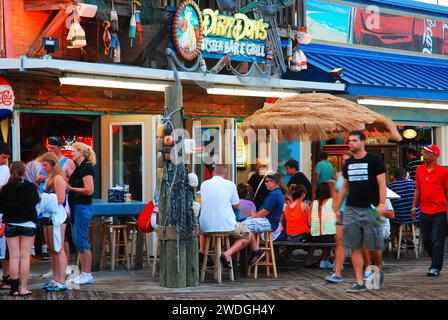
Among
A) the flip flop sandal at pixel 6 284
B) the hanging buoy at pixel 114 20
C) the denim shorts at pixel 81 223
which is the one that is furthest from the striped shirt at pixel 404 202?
the flip flop sandal at pixel 6 284

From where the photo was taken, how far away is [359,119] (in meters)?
13.2

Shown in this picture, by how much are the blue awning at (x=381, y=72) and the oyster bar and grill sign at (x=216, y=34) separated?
1734 millimetres

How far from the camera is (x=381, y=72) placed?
1886 cm

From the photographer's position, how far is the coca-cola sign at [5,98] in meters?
13.1

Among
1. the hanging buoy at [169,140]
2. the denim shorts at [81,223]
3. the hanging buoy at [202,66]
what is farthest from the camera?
the hanging buoy at [202,66]

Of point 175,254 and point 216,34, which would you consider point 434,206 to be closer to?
point 175,254

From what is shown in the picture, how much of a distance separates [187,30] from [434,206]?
5.64 metres

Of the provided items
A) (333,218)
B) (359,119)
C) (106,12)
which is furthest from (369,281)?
(106,12)

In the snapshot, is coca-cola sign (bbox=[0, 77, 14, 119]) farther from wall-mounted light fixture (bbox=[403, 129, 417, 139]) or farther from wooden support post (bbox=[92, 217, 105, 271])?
wall-mounted light fixture (bbox=[403, 129, 417, 139])

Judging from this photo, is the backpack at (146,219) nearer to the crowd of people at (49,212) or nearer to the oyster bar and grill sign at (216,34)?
the crowd of people at (49,212)

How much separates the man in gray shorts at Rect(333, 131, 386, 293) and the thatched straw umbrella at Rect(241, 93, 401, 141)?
280 cm

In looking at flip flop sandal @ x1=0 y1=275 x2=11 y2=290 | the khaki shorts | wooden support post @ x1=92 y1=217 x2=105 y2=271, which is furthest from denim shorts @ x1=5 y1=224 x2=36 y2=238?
the khaki shorts

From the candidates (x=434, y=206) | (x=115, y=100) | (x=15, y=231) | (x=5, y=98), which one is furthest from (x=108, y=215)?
(x=434, y=206)

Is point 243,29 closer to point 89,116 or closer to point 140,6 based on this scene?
point 140,6
